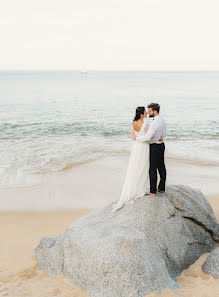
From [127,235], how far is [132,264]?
1.89 feet

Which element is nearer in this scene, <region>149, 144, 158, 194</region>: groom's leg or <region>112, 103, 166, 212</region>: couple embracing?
<region>112, 103, 166, 212</region>: couple embracing

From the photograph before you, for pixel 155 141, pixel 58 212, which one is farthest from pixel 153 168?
pixel 58 212

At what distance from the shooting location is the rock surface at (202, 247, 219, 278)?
20.6ft

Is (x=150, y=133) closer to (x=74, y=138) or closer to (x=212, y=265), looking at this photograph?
(x=212, y=265)

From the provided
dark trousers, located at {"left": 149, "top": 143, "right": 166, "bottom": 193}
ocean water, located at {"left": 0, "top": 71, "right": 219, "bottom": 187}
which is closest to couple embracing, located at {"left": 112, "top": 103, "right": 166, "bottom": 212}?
dark trousers, located at {"left": 149, "top": 143, "right": 166, "bottom": 193}

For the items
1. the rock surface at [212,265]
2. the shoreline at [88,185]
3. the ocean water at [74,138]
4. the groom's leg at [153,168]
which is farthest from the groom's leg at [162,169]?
the ocean water at [74,138]

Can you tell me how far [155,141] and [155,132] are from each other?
0.25 meters

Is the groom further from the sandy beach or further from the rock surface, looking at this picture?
the sandy beach

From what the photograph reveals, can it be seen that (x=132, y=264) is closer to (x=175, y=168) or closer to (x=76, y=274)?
(x=76, y=274)

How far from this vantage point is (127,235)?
600 centimetres

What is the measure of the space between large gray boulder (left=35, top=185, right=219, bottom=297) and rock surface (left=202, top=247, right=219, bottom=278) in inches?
14.7

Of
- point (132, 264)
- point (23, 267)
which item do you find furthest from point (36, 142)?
point (132, 264)

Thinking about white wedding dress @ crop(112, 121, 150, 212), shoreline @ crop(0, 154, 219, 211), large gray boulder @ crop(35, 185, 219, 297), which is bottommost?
shoreline @ crop(0, 154, 219, 211)

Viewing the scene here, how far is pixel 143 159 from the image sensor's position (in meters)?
7.10
